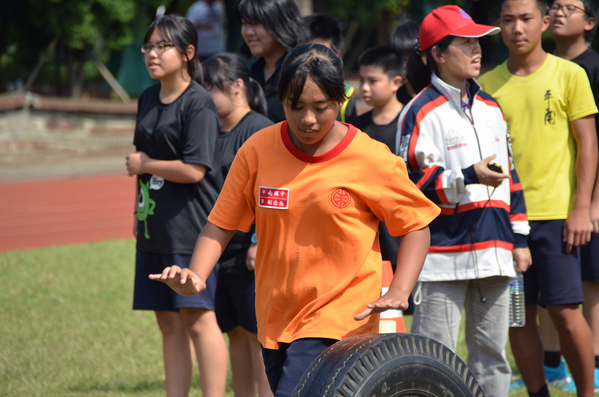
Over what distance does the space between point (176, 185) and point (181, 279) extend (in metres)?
1.18

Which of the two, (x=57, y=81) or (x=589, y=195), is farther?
(x=57, y=81)

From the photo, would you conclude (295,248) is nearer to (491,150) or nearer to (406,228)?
(406,228)

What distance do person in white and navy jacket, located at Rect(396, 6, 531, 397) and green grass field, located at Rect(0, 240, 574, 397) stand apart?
900mm

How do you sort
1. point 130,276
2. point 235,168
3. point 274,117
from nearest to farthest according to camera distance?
point 235,168
point 274,117
point 130,276

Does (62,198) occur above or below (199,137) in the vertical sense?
below

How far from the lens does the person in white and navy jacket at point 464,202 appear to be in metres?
2.65

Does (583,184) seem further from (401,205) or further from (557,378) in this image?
(401,205)

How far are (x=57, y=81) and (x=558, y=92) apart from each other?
22.7m

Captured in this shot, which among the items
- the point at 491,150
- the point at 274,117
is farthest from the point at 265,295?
the point at 274,117

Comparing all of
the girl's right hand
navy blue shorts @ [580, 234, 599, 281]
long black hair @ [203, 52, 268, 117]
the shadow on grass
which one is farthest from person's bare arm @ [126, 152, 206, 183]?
navy blue shorts @ [580, 234, 599, 281]

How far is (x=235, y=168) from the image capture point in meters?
2.15

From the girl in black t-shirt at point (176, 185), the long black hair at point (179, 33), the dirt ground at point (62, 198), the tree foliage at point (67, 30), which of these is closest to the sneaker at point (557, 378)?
the girl in black t-shirt at point (176, 185)

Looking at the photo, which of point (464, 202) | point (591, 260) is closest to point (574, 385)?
point (591, 260)

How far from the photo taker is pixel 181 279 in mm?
1925
